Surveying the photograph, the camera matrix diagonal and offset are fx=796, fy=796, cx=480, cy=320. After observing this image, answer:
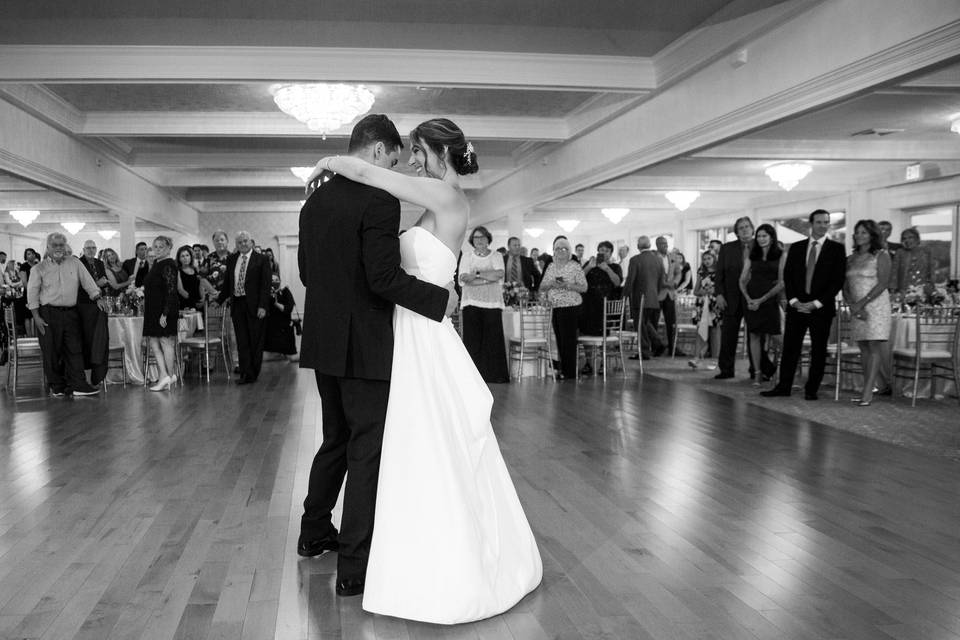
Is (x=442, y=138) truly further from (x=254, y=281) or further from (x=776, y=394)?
(x=254, y=281)

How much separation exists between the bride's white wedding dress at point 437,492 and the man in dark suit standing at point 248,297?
6.07m

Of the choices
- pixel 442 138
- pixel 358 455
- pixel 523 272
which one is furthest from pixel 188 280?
pixel 442 138

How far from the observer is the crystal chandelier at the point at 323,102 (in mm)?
7773

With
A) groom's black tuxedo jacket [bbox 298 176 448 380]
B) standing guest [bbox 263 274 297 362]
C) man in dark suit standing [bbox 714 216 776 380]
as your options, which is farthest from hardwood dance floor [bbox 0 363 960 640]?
standing guest [bbox 263 274 297 362]

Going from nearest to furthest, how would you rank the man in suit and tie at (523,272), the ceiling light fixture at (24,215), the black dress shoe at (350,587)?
the black dress shoe at (350,587)
the man in suit and tie at (523,272)
the ceiling light fixture at (24,215)

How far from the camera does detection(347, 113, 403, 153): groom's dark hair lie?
2611 mm

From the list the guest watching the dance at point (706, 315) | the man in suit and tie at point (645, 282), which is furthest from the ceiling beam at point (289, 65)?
the guest watching the dance at point (706, 315)

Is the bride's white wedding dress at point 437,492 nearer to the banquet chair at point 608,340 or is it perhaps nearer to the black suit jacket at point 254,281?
the black suit jacket at point 254,281

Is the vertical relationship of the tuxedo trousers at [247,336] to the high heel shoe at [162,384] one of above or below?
above

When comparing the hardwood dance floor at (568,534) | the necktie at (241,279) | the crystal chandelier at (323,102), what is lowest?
the hardwood dance floor at (568,534)

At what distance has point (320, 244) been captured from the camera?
257 cm

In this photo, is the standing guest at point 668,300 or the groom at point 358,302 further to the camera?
the standing guest at point 668,300

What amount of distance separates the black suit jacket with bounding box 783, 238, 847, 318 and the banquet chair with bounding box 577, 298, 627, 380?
2129mm

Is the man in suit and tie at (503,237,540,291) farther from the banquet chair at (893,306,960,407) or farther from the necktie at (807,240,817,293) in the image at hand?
the banquet chair at (893,306,960,407)
